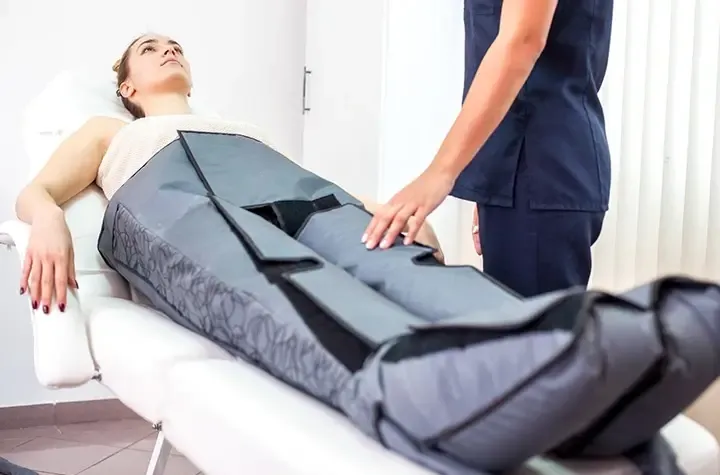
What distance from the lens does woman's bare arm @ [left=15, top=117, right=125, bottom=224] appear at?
145 centimetres

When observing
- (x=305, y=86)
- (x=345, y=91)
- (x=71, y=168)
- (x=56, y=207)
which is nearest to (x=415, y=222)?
(x=56, y=207)

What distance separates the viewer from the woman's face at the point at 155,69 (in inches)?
74.7

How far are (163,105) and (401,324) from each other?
3.96ft

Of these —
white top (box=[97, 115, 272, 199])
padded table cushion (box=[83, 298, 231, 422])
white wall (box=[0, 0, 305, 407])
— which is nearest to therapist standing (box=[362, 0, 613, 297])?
padded table cushion (box=[83, 298, 231, 422])

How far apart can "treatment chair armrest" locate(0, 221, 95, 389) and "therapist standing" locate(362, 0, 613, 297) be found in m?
0.46

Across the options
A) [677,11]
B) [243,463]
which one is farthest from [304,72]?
[243,463]

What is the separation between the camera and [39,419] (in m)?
2.31

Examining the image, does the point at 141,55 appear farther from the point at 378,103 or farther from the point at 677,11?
the point at 677,11

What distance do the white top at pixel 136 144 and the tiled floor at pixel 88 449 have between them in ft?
2.59

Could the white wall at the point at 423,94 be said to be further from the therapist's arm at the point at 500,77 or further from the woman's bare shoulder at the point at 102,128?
the therapist's arm at the point at 500,77

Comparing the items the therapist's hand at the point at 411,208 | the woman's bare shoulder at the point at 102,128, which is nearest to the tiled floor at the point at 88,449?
the woman's bare shoulder at the point at 102,128

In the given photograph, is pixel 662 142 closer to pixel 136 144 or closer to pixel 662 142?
pixel 662 142

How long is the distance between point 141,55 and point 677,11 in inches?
48.1

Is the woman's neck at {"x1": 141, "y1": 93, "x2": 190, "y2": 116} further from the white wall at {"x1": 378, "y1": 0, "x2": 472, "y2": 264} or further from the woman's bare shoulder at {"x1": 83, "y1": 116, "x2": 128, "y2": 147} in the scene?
the white wall at {"x1": 378, "y1": 0, "x2": 472, "y2": 264}
